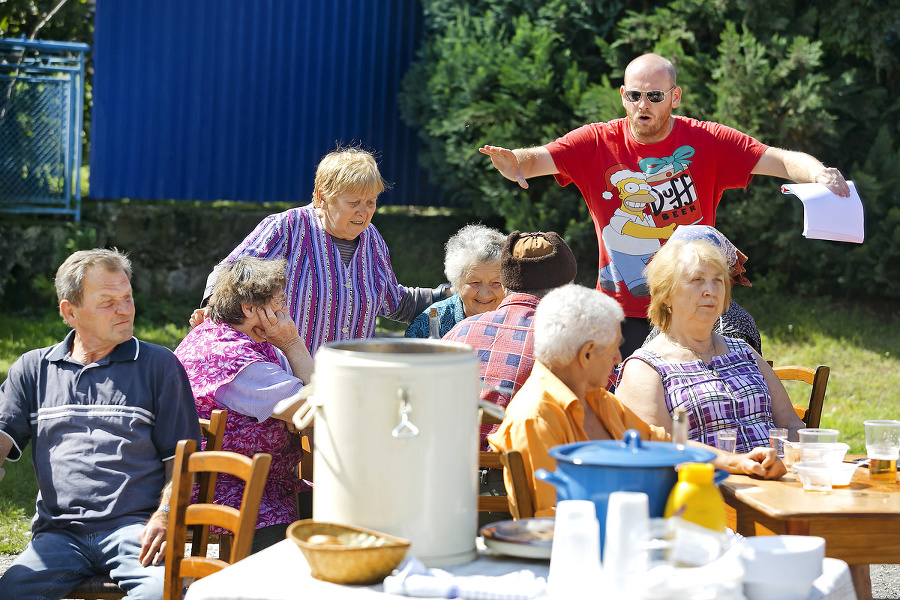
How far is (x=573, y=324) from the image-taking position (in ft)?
8.63

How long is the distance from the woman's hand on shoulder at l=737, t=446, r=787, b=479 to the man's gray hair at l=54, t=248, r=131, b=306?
197 centimetres

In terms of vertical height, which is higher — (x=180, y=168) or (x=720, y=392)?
(x=180, y=168)

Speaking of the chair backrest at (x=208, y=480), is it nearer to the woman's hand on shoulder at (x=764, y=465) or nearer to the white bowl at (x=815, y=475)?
the woman's hand on shoulder at (x=764, y=465)

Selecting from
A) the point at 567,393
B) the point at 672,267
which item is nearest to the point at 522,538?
the point at 567,393

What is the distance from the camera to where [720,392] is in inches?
130

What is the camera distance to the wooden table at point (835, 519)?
7.89 ft

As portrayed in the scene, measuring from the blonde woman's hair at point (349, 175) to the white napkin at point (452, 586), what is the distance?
88.0 inches

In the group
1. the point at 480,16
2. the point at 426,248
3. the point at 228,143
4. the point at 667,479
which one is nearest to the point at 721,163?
Result: the point at 667,479

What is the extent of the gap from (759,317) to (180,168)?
203 inches

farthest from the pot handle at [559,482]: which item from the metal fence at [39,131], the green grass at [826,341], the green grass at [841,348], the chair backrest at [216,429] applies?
the metal fence at [39,131]

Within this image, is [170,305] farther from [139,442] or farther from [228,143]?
[139,442]

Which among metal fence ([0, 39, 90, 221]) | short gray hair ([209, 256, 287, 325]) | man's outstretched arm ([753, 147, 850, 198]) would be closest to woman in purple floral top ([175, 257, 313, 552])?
short gray hair ([209, 256, 287, 325])

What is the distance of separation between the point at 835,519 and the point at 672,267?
3.99 ft

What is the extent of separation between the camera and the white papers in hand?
360 centimetres
